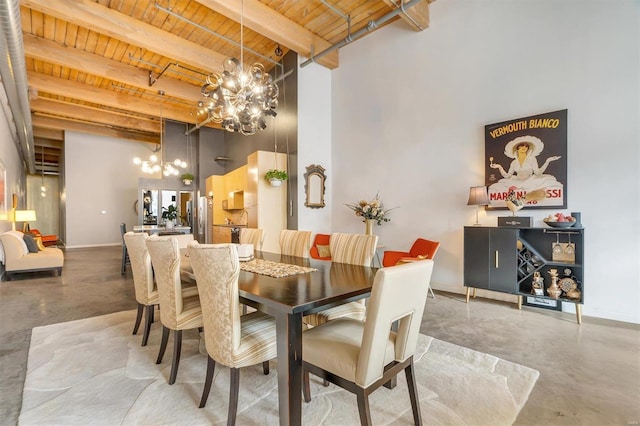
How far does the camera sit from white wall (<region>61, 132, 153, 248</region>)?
408 inches

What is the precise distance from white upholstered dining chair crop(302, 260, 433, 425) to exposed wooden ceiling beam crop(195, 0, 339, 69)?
157 inches

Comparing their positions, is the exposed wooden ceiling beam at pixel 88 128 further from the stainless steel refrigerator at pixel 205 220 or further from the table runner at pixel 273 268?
the table runner at pixel 273 268

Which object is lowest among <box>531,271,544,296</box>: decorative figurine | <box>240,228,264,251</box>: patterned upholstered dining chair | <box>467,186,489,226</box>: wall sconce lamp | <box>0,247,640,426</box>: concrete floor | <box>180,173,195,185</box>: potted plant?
<box>0,247,640,426</box>: concrete floor

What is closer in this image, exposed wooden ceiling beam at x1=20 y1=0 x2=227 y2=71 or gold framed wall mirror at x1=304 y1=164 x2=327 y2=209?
exposed wooden ceiling beam at x1=20 y1=0 x2=227 y2=71

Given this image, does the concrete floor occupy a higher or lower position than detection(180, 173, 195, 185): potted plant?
lower

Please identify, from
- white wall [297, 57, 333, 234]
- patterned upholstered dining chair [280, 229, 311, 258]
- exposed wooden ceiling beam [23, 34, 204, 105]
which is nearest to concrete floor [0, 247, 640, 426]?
patterned upholstered dining chair [280, 229, 311, 258]

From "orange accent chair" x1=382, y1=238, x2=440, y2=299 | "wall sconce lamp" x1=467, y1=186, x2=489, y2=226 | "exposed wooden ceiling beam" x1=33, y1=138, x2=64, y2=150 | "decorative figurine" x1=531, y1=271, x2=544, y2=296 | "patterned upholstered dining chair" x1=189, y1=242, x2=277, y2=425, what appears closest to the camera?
"patterned upholstered dining chair" x1=189, y1=242, x2=277, y2=425

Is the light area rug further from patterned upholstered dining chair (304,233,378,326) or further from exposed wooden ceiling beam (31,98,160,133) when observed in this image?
exposed wooden ceiling beam (31,98,160,133)

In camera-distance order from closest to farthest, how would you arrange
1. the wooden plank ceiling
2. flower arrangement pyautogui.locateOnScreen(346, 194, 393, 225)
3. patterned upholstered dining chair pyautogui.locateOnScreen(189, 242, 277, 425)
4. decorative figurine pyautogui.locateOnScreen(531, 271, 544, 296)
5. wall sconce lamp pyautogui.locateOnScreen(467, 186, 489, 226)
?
patterned upholstered dining chair pyautogui.locateOnScreen(189, 242, 277, 425) < decorative figurine pyautogui.locateOnScreen(531, 271, 544, 296) < wall sconce lamp pyautogui.locateOnScreen(467, 186, 489, 226) < the wooden plank ceiling < flower arrangement pyautogui.locateOnScreen(346, 194, 393, 225)

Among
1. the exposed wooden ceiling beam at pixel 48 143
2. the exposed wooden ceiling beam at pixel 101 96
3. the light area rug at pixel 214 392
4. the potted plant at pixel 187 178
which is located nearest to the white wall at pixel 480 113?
the light area rug at pixel 214 392

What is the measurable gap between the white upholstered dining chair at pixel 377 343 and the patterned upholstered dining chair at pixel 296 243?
142 centimetres

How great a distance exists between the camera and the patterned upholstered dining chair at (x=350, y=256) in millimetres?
2279

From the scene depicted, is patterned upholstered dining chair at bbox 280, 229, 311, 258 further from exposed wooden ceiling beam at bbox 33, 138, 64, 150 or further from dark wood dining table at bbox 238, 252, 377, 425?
exposed wooden ceiling beam at bbox 33, 138, 64, 150

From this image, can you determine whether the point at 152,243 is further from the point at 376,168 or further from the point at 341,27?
the point at 341,27
